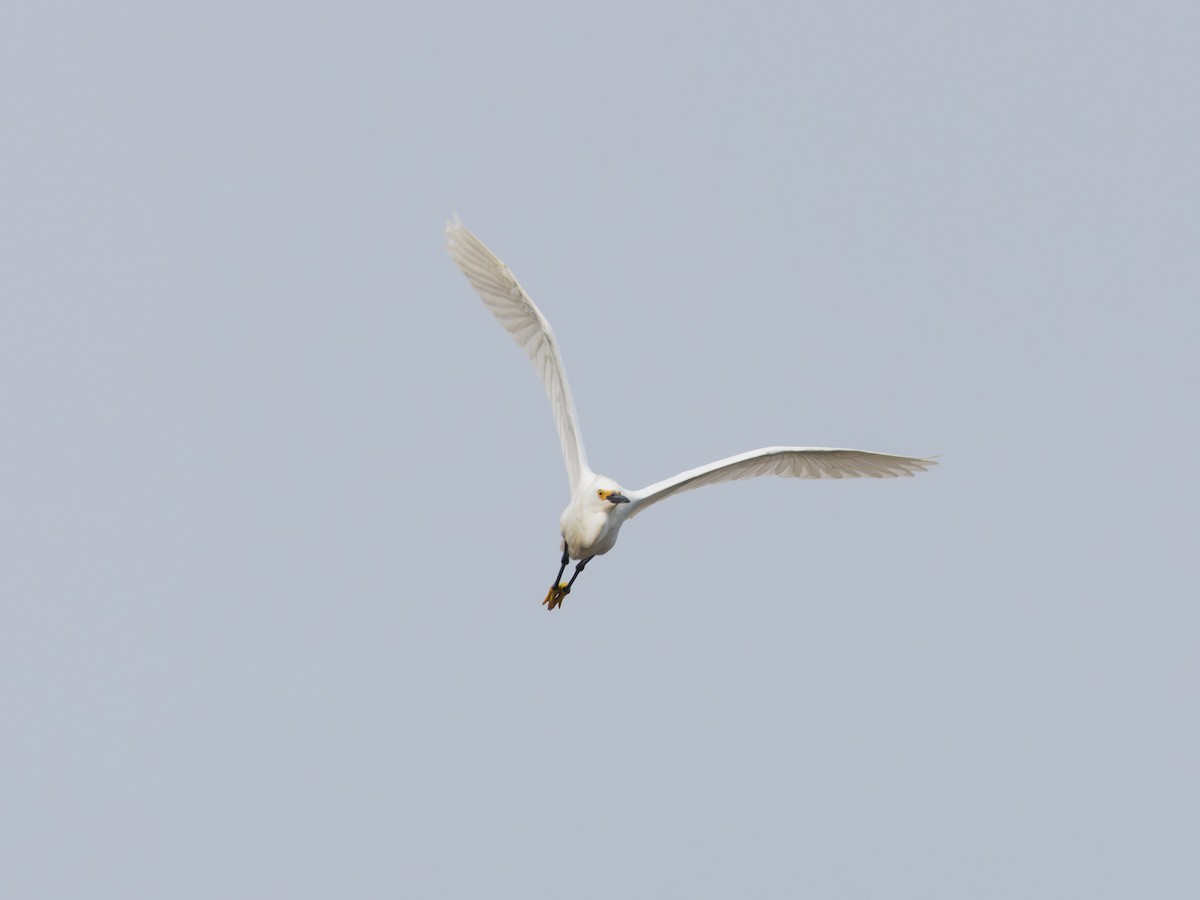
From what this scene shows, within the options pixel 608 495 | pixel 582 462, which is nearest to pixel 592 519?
pixel 608 495

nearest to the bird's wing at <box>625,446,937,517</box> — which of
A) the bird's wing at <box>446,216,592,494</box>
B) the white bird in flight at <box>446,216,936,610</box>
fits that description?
the white bird in flight at <box>446,216,936,610</box>

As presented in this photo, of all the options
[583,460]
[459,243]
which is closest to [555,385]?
[583,460]

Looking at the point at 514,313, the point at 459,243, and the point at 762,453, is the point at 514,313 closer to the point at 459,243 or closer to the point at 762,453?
the point at 459,243

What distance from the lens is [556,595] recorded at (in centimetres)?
2528

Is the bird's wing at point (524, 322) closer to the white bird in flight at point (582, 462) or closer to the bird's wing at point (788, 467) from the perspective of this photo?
the white bird in flight at point (582, 462)

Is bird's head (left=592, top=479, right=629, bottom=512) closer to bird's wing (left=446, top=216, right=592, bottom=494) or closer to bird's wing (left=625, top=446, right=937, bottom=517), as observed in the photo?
bird's wing (left=625, top=446, right=937, bottom=517)

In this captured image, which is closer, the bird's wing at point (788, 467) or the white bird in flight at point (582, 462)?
the white bird in flight at point (582, 462)

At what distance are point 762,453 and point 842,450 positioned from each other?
159 centimetres

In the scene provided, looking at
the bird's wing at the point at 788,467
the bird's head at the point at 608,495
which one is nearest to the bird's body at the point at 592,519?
the bird's head at the point at 608,495

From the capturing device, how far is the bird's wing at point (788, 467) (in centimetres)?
2452

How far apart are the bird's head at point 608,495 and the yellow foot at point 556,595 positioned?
203 cm

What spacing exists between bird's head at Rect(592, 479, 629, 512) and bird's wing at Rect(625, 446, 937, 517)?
0.74 feet

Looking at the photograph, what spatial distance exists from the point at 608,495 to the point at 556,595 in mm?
2370

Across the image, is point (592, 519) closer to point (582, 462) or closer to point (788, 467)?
point (582, 462)
